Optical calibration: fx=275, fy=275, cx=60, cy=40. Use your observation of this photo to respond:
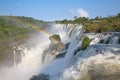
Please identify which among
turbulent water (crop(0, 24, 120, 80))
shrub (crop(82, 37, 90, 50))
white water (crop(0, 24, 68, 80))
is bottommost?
white water (crop(0, 24, 68, 80))

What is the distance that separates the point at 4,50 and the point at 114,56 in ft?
76.8

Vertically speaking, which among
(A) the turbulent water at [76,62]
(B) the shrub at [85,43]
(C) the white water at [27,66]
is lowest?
(C) the white water at [27,66]

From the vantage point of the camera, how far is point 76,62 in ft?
55.7

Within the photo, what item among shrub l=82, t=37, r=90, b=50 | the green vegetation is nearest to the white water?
the green vegetation

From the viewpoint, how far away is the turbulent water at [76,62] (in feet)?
47.7

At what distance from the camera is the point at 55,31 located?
163ft

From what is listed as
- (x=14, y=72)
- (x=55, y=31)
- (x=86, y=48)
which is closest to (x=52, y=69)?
(x=86, y=48)

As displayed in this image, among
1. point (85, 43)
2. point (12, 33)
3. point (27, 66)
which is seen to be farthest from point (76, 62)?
point (12, 33)

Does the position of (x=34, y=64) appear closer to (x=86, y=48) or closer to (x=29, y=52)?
(x=29, y=52)

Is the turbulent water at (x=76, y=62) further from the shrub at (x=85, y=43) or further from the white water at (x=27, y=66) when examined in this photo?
the shrub at (x=85, y=43)

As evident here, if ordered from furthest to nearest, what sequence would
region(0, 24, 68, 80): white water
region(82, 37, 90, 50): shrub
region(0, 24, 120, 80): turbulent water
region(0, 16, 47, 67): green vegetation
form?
region(0, 16, 47, 67): green vegetation
region(0, 24, 68, 80): white water
region(82, 37, 90, 50): shrub
region(0, 24, 120, 80): turbulent water

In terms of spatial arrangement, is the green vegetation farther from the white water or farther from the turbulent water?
the turbulent water

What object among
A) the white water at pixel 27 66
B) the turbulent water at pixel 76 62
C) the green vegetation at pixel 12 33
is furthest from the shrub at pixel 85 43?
the green vegetation at pixel 12 33

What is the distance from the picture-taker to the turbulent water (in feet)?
47.7
